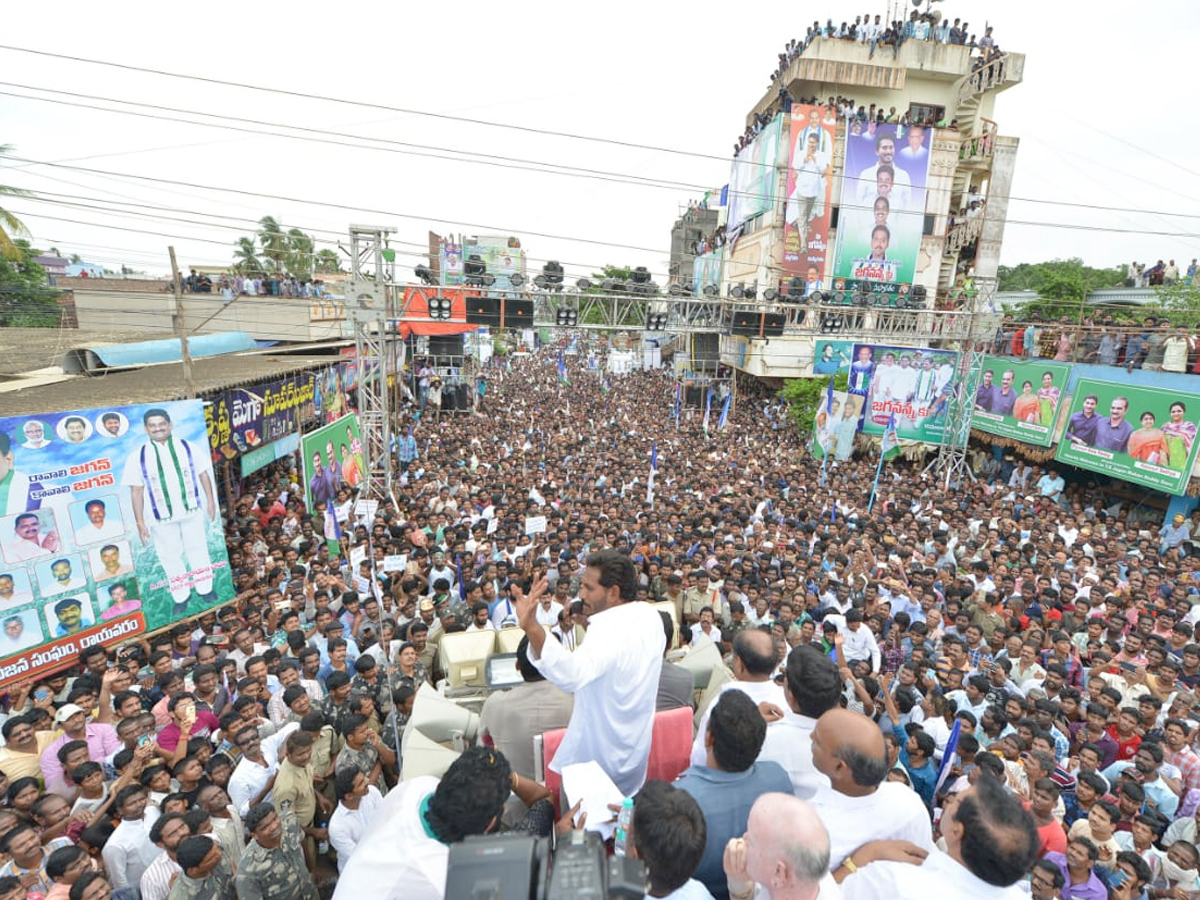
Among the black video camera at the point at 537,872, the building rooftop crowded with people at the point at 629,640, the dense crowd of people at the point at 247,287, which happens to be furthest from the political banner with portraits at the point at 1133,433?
the dense crowd of people at the point at 247,287

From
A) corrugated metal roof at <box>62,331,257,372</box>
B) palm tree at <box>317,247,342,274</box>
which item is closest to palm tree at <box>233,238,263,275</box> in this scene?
palm tree at <box>317,247,342,274</box>

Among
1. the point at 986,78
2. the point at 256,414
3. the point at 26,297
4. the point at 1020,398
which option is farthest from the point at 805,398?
the point at 26,297

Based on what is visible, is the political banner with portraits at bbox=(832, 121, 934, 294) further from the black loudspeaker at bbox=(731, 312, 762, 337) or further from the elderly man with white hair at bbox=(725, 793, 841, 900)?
the elderly man with white hair at bbox=(725, 793, 841, 900)

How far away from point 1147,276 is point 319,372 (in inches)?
1076

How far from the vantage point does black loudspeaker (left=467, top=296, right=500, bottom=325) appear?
532 inches

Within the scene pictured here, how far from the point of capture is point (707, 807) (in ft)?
7.48

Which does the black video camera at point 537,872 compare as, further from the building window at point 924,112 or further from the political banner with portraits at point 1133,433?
the building window at point 924,112

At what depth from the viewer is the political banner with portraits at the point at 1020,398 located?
1357cm

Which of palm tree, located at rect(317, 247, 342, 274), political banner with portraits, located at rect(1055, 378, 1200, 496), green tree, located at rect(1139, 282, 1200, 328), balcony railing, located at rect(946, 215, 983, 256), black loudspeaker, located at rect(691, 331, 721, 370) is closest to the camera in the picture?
political banner with portraits, located at rect(1055, 378, 1200, 496)

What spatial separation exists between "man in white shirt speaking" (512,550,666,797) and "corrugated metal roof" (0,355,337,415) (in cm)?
746

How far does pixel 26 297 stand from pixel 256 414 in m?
24.7

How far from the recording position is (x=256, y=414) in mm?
9820

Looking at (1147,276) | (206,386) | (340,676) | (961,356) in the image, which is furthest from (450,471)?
(1147,276)

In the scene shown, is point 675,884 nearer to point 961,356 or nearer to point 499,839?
point 499,839
